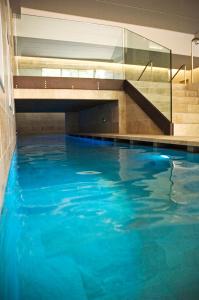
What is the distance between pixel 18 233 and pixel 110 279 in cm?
84

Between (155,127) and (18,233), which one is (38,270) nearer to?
(18,233)

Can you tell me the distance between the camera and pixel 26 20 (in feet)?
32.4

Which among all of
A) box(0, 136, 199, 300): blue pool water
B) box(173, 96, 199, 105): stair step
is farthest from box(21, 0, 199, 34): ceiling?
box(0, 136, 199, 300): blue pool water

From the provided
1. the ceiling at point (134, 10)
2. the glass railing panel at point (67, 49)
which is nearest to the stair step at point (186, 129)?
the glass railing panel at point (67, 49)

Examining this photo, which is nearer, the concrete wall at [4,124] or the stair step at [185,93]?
the concrete wall at [4,124]

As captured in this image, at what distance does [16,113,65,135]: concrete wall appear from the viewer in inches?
885

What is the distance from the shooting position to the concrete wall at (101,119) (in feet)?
37.4

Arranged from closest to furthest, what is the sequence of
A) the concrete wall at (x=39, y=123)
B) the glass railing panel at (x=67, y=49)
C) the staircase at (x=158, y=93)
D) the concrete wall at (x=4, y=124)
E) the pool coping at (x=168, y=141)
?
the concrete wall at (x=4, y=124)
the pool coping at (x=168, y=141)
the staircase at (x=158, y=93)
the glass railing panel at (x=67, y=49)
the concrete wall at (x=39, y=123)

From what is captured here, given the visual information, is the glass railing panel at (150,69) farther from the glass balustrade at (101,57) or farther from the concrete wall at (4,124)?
the concrete wall at (4,124)

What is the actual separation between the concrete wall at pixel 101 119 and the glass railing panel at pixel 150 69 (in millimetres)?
1454

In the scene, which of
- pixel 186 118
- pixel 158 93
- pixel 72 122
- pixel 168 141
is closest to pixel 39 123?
pixel 72 122

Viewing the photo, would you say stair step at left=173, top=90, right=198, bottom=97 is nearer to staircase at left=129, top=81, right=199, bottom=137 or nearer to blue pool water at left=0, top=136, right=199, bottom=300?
staircase at left=129, top=81, right=199, bottom=137

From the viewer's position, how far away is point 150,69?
1040cm

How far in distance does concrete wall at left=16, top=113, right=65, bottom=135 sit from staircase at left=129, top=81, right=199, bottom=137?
1407cm
